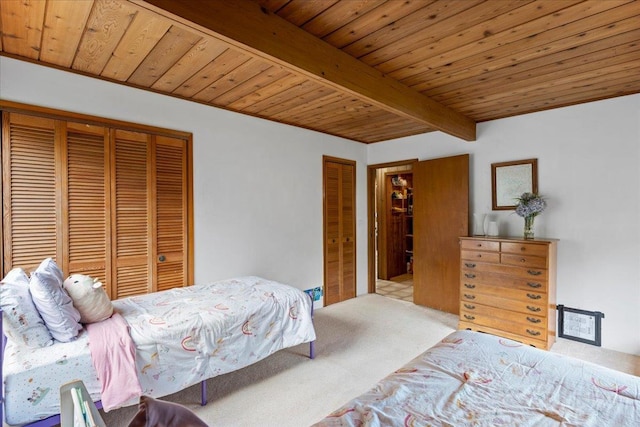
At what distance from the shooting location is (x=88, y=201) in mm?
2516

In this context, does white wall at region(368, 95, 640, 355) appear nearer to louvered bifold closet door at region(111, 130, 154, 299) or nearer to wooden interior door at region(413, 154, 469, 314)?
wooden interior door at region(413, 154, 469, 314)

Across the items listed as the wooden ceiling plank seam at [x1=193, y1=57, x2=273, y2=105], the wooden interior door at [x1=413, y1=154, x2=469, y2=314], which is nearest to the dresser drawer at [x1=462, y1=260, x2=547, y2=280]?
the wooden interior door at [x1=413, y1=154, x2=469, y2=314]

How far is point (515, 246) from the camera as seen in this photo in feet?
10.0

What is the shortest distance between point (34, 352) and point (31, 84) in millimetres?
1888

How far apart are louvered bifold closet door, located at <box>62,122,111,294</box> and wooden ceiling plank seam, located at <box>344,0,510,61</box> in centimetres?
217

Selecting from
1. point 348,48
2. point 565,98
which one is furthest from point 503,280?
point 348,48

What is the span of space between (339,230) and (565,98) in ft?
9.69

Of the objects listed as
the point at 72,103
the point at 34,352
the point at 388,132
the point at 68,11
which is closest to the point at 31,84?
the point at 72,103

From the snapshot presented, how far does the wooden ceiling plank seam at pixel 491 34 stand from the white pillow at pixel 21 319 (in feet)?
8.89

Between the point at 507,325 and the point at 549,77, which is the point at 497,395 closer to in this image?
the point at 507,325

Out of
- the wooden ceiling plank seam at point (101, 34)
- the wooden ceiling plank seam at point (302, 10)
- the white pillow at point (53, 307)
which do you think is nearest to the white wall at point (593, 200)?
the wooden ceiling plank seam at point (302, 10)

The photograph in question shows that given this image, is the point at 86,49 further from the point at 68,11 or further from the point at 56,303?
the point at 56,303

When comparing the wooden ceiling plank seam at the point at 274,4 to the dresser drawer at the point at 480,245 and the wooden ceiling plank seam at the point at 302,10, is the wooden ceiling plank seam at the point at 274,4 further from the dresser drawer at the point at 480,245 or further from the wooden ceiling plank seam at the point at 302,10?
the dresser drawer at the point at 480,245

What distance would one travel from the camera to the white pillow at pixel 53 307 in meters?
1.74
